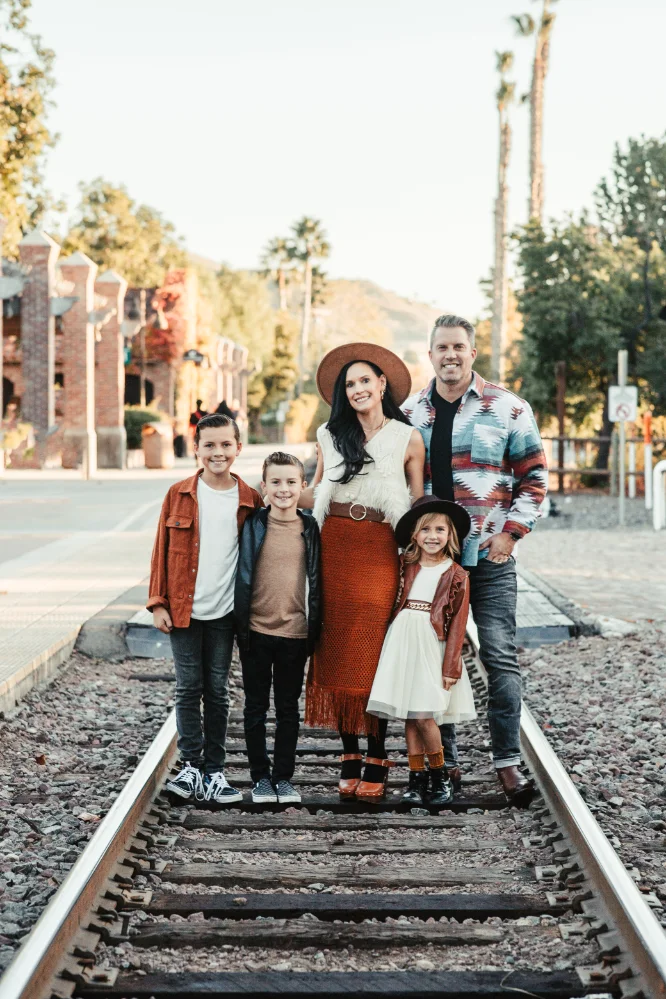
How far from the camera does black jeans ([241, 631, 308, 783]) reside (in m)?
5.23

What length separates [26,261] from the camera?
36156mm

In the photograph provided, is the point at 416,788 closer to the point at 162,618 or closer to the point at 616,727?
the point at 162,618

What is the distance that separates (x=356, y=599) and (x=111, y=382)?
1509 inches

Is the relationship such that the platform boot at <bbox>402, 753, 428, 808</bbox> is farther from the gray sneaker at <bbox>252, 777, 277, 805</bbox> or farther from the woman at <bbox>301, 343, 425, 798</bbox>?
the gray sneaker at <bbox>252, 777, 277, 805</bbox>

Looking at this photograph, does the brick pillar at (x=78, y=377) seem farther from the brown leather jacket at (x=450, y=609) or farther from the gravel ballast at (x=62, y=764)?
the brown leather jacket at (x=450, y=609)

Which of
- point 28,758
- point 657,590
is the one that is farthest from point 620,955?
point 657,590

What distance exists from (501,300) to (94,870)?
34847 mm

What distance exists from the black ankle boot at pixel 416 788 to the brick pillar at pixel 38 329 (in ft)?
106

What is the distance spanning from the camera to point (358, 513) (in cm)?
505

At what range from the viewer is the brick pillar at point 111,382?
41.0 m

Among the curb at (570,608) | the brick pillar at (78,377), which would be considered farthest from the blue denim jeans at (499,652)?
the brick pillar at (78,377)

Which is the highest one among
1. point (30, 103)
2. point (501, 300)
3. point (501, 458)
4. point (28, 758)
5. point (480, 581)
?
point (30, 103)

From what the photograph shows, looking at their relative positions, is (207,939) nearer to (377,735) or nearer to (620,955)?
(620,955)

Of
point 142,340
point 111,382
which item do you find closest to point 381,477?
point 111,382
